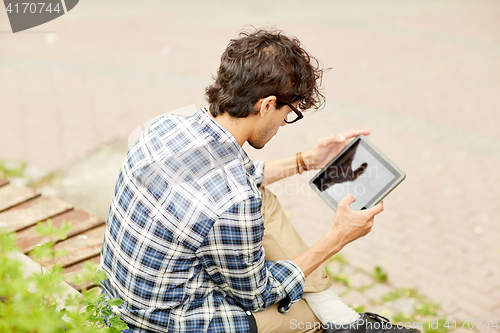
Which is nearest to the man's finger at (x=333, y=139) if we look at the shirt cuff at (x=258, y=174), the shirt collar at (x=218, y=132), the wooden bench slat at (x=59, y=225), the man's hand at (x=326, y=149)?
the man's hand at (x=326, y=149)

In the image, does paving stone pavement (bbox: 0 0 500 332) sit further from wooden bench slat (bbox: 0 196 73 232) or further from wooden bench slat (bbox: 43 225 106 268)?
wooden bench slat (bbox: 43 225 106 268)

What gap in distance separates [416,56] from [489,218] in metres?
4.30

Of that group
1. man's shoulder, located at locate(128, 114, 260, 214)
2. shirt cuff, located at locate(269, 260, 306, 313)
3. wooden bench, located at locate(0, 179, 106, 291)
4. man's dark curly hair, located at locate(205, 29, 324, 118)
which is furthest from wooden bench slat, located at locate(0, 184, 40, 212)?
shirt cuff, located at locate(269, 260, 306, 313)

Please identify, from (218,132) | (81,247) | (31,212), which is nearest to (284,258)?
(218,132)

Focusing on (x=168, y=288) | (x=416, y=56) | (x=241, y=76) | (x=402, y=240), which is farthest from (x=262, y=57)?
(x=416, y=56)

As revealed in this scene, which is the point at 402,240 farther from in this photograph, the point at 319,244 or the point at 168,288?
the point at 168,288

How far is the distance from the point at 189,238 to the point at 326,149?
1.24 meters

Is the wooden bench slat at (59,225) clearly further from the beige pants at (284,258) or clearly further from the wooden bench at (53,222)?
the beige pants at (284,258)

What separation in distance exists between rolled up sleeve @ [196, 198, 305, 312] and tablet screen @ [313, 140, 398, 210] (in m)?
0.58

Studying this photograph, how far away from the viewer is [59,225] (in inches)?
108

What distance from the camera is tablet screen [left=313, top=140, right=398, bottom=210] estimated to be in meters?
2.21

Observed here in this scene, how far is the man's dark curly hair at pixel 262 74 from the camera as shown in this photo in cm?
192

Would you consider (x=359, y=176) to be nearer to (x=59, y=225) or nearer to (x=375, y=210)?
(x=375, y=210)

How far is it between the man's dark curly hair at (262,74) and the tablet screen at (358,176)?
52 centimetres
